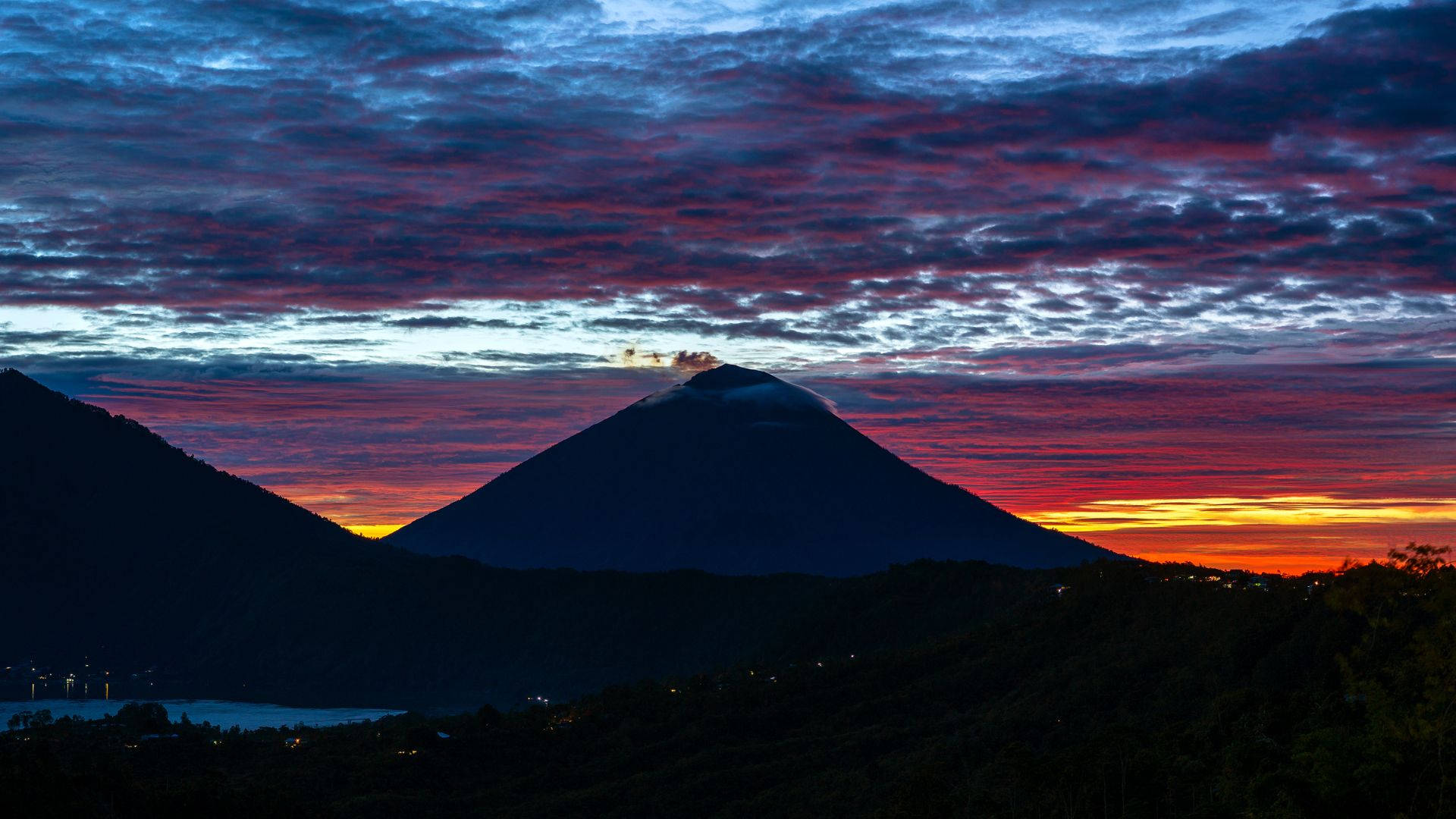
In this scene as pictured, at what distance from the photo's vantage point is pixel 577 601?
318 ft

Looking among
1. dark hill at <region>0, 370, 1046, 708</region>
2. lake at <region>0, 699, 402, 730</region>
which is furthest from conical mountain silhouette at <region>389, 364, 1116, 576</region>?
lake at <region>0, 699, 402, 730</region>

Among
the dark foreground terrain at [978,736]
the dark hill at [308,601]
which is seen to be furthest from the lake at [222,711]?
the dark foreground terrain at [978,736]

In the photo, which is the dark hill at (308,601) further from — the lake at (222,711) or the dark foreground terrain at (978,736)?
the dark foreground terrain at (978,736)

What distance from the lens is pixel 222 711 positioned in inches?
3169

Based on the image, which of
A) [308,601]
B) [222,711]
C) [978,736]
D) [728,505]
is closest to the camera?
[978,736]

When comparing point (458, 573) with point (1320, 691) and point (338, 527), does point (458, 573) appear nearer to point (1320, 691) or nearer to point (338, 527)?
point (338, 527)

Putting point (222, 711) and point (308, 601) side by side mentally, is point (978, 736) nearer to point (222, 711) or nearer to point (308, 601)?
point (222, 711)

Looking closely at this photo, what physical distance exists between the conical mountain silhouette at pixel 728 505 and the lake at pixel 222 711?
57.3 meters

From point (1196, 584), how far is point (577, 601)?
175 feet

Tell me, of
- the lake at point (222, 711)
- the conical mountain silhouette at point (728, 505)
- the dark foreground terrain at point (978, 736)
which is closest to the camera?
the dark foreground terrain at point (978, 736)

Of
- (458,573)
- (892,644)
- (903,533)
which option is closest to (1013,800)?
(892,644)

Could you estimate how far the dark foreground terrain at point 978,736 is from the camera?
27.3 meters

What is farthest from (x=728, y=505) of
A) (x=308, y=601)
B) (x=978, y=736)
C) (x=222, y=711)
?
(x=978, y=736)

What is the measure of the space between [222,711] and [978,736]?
2155 inches
